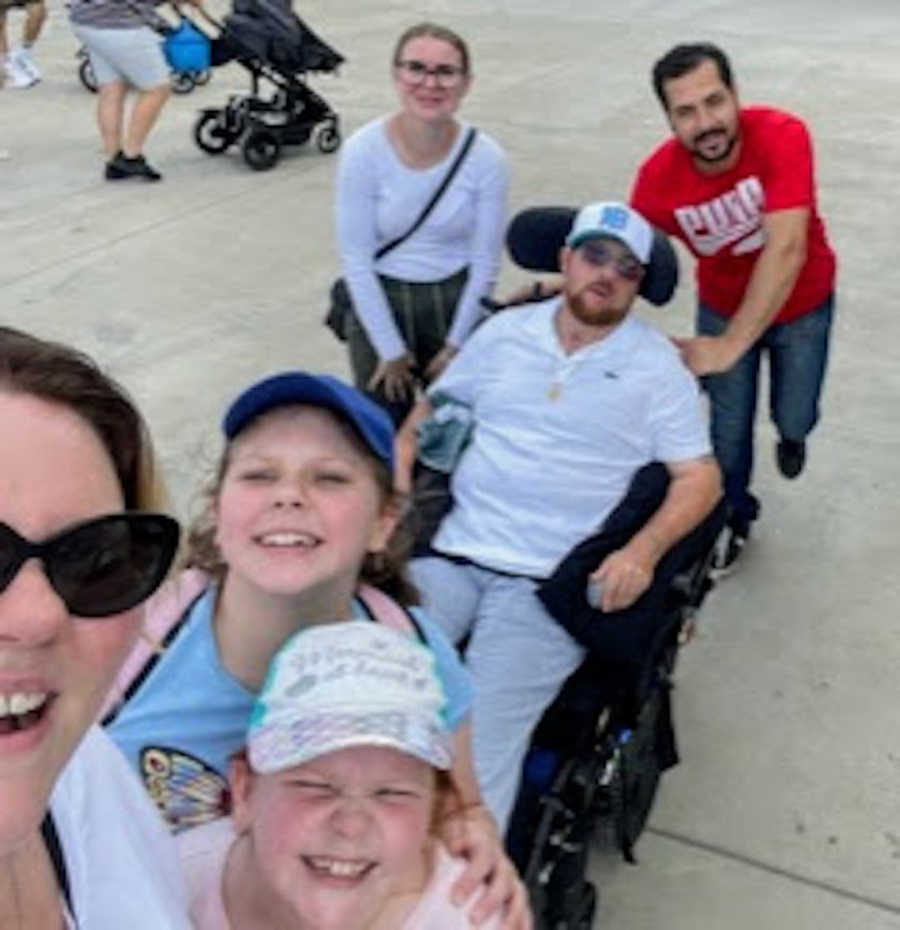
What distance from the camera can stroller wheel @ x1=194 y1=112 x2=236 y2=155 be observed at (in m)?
7.52

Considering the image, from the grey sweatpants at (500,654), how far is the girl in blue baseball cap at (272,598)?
19.5 inches

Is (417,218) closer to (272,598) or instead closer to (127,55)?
(272,598)

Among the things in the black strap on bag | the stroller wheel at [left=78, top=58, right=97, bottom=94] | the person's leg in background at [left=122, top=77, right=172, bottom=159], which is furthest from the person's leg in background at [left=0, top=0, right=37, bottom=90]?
the black strap on bag

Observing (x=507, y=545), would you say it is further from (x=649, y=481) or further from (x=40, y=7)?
(x=40, y=7)

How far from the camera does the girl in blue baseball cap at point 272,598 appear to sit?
1718mm

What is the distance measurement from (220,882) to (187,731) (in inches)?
9.5

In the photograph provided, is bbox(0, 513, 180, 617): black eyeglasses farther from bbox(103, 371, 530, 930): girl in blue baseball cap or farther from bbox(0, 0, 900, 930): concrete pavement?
bbox(0, 0, 900, 930): concrete pavement

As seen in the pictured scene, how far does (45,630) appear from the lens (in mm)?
983

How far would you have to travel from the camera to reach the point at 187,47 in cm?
775

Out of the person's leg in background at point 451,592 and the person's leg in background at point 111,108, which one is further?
the person's leg in background at point 111,108

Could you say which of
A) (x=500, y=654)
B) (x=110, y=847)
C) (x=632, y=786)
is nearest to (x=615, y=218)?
(x=500, y=654)

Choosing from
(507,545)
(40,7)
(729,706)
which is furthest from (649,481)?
(40,7)

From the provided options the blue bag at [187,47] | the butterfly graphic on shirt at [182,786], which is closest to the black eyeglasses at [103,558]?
the butterfly graphic on shirt at [182,786]

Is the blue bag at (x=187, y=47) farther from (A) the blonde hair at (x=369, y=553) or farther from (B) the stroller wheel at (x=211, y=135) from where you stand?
(A) the blonde hair at (x=369, y=553)
